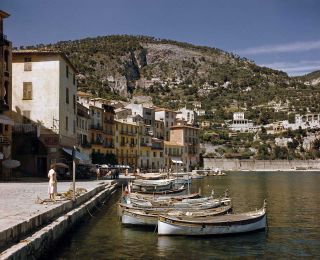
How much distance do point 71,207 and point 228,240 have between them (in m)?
8.44

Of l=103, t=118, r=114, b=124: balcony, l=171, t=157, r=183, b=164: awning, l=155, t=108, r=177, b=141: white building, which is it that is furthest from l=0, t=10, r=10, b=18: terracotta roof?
l=155, t=108, r=177, b=141: white building

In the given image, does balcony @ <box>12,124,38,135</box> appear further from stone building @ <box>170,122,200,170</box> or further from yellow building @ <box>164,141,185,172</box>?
stone building @ <box>170,122,200,170</box>

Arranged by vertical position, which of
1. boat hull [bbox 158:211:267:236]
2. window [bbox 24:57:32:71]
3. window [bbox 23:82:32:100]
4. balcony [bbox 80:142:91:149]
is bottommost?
boat hull [bbox 158:211:267:236]

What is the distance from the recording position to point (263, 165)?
534 feet

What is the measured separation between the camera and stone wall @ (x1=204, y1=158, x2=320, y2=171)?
156 meters

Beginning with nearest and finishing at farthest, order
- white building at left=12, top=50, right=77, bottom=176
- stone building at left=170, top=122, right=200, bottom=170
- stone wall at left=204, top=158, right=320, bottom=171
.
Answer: white building at left=12, top=50, right=77, bottom=176
stone building at left=170, top=122, right=200, bottom=170
stone wall at left=204, top=158, right=320, bottom=171

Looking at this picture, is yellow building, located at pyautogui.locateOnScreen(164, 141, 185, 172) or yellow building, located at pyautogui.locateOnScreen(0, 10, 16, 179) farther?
yellow building, located at pyautogui.locateOnScreen(164, 141, 185, 172)

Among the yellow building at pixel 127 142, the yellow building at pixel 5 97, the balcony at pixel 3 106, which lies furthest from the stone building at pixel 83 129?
the balcony at pixel 3 106

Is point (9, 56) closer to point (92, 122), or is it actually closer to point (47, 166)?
point (47, 166)

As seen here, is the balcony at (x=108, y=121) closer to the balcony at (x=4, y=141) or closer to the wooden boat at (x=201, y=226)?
the balcony at (x=4, y=141)

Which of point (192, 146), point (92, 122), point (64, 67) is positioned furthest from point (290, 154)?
point (64, 67)

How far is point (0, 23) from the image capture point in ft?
153

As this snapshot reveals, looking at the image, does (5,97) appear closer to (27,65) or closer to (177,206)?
(27,65)

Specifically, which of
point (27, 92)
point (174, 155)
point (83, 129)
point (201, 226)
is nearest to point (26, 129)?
point (27, 92)
